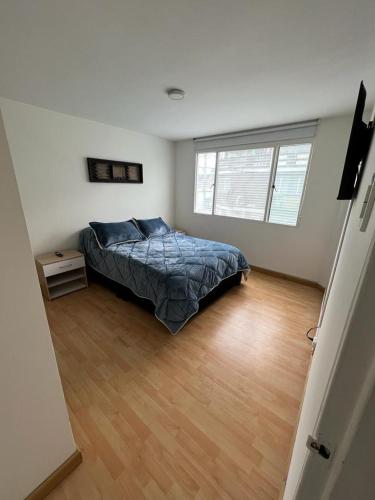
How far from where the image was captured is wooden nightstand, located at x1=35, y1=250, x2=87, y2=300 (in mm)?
2482

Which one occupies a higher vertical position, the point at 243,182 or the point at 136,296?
the point at 243,182

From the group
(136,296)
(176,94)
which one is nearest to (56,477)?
(136,296)

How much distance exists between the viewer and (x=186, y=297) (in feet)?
6.35

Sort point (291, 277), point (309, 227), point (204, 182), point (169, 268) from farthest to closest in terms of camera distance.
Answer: point (204, 182)
point (291, 277)
point (309, 227)
point (169, 268)

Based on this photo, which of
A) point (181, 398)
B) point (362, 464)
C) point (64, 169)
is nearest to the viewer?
point (362, 464)

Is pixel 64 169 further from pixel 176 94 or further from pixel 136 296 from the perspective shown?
pixel 136 296

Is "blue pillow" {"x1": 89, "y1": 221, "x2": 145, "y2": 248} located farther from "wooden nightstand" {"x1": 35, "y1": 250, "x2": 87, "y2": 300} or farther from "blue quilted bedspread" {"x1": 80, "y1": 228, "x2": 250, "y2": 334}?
"wooden nightstand" {"x1": 35, "y1": 250, "x2": 87, "y2": 300}

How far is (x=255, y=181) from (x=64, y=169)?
2.87 metres

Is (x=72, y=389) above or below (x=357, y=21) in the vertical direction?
below

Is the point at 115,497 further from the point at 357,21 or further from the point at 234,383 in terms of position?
the point at 357,21

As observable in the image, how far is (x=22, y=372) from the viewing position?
0.81m

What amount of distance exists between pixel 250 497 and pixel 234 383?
1.92 ft

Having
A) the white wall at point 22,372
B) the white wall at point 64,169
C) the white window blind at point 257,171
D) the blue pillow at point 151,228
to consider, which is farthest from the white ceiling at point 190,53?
the blue pillow at point 151,228

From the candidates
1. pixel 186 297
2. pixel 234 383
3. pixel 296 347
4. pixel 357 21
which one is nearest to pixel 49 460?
pixel 234 383
